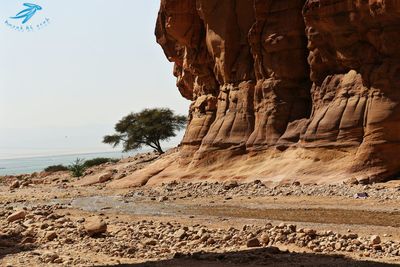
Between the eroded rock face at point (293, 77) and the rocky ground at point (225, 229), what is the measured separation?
3335 mm

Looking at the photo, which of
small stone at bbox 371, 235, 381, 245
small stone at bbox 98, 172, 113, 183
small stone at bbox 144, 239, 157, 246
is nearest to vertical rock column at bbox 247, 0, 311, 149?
small stone at bbox 98, 172, 113, 183

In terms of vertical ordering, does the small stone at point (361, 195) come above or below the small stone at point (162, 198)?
below

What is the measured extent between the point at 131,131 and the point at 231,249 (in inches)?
2155

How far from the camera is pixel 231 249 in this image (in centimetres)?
1427

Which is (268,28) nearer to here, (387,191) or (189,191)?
(189,191)

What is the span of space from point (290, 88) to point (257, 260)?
2329 cm

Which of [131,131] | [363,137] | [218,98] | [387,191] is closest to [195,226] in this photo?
[387,191]

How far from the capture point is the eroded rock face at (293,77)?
2788cm

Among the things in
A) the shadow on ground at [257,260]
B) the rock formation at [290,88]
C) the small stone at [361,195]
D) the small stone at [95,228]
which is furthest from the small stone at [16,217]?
the rock formation at [290,88]

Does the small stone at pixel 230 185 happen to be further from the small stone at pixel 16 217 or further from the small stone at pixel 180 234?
the small stone at pixel 180 234

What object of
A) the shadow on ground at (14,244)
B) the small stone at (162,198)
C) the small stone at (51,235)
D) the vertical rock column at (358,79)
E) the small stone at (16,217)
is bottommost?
the shadow on ground at (14,244)

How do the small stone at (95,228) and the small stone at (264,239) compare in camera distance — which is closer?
the small stone at (264,239)

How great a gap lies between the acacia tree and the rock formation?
21652 mm

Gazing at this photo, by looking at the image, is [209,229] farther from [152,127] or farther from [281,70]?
[152,127]
